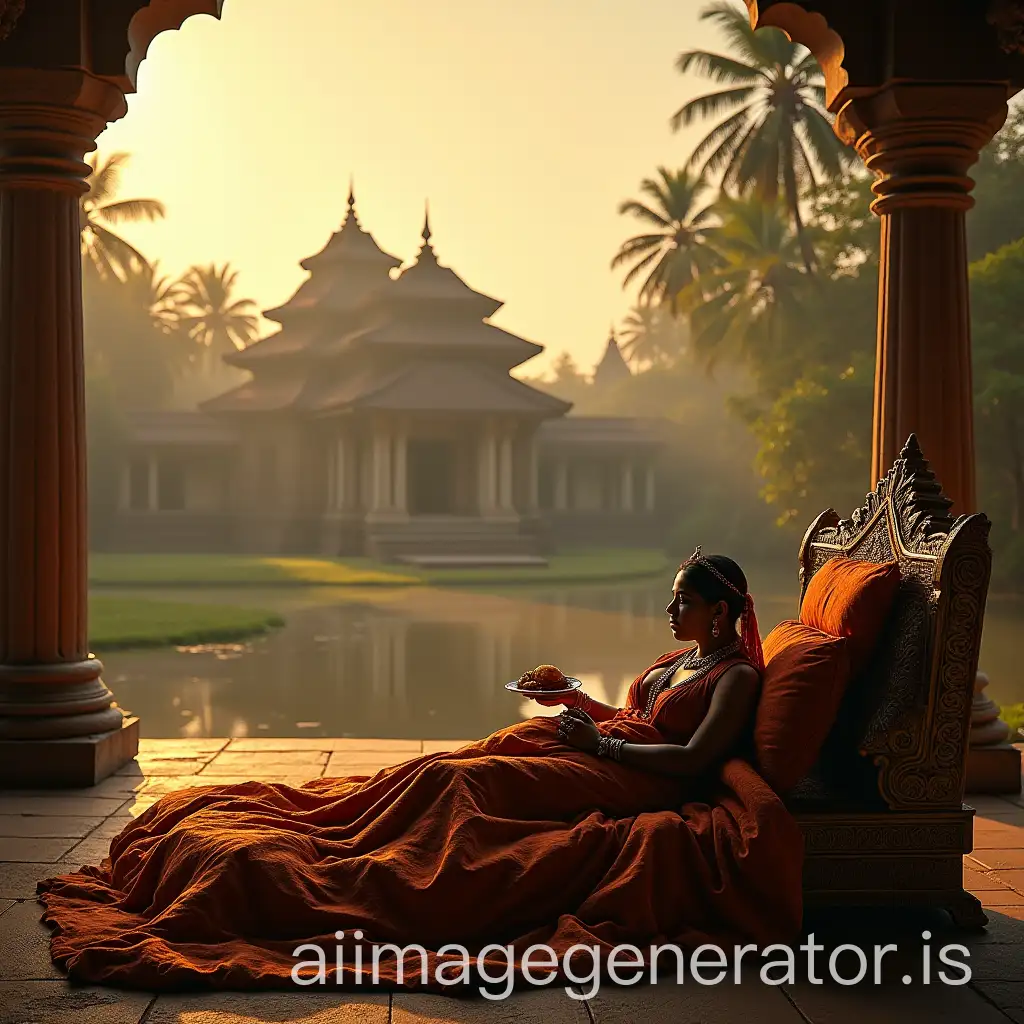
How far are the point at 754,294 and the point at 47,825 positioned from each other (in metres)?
23.1

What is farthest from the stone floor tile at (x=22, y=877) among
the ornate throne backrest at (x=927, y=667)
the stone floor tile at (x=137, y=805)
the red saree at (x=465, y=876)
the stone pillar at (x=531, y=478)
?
the stone pillar at (x=531, y=478)

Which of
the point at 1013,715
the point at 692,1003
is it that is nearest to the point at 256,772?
the point at 692,1003

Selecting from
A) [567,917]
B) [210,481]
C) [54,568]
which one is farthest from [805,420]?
[567,917]

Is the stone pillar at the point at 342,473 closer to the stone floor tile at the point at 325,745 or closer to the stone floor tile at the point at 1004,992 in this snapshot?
the stone floor tile at the point at 325,745

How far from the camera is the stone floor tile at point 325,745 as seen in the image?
18.5ft

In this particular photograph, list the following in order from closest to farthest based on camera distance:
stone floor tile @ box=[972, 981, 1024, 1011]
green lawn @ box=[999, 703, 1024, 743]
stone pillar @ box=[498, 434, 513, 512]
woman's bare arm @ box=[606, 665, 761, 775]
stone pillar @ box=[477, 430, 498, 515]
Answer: stone floor tile @ box=[972, 981, 1024, 1011], woman's bare arm @ box=[606, 665, 761, 775], green lawn @ box=[999, 703, 1024, 743], stone pillar @ box=[477, 430, 498, 515], stone pillar @ box=[498, 434, 513, 512]

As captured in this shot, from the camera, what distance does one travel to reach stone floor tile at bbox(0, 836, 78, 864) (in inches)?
154

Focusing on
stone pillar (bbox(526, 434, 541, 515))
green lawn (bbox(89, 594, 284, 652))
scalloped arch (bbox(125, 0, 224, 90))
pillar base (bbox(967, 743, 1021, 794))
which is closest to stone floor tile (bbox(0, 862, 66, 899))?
scalloped arch (bbox(125, 0, 224, 90))

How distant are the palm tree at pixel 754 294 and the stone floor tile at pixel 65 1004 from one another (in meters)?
23.0

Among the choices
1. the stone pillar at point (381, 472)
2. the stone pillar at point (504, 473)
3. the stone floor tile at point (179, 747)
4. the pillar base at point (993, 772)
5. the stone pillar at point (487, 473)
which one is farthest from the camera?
the stone pillar at point (504, 473)

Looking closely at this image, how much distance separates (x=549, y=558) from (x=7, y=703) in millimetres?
21912

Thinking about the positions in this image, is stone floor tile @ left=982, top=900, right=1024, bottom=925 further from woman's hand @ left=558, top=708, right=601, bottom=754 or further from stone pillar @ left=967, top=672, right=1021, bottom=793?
stone pillar @ left=967, top=672, right=1021, bottom=793

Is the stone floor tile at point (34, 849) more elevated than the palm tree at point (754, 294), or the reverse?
the palm tree at point (754, 294)

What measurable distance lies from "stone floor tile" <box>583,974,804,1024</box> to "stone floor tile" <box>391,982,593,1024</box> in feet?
0.14
